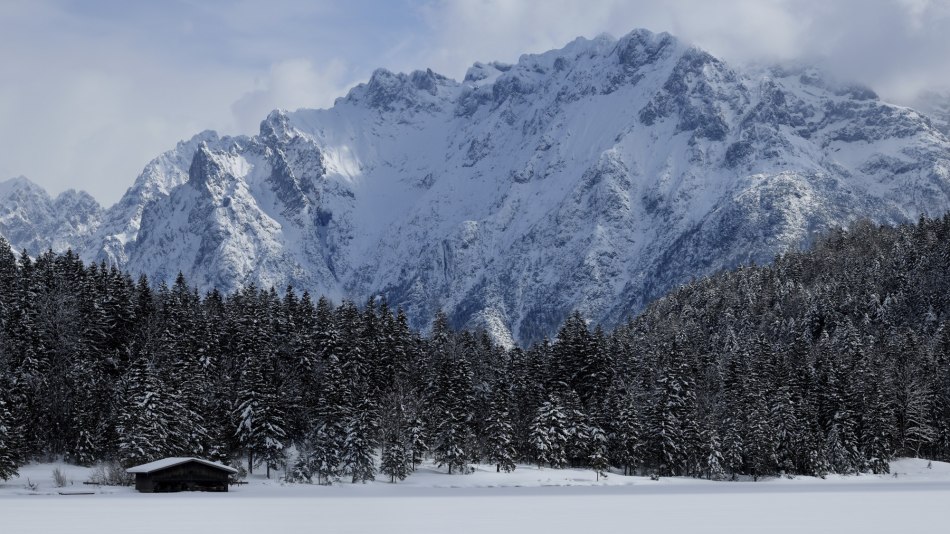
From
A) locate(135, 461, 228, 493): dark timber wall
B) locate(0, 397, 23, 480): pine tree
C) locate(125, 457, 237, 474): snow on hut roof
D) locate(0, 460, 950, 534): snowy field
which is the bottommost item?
locate(0, 460, 950, 534): snowy field

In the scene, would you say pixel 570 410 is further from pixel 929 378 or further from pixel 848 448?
pixel 929 378

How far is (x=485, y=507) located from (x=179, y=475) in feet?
99.7

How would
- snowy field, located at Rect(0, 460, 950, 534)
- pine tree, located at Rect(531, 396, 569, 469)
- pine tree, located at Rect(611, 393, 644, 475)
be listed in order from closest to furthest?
snowy field, located at Rect(0, 460, 950, 534) < pine tree, located at Rect(531, 396, 569, 469) < pine tree, located at Rect(611, 393, 644, 475)

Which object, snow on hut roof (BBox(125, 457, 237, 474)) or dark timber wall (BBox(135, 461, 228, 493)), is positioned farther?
dark timber wall (BBox(135, 461, 228, 493))

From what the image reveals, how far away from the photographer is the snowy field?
53.8 metres

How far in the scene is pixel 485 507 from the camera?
6919 centimetres

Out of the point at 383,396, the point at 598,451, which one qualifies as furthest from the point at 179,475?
the point at 598,451

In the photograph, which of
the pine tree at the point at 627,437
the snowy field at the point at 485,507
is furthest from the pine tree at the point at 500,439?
the pine tree at the point at 627,437

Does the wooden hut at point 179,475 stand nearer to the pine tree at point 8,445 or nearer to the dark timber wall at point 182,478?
the dark timber wall at point 182,478

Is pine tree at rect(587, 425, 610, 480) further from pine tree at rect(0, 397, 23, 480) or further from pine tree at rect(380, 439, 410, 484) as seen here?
pine tree at rect(0, 397, 23, 480)

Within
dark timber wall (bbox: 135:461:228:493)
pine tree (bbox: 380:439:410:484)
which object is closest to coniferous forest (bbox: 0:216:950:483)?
pine tree (bbox: 380:439:410:484)

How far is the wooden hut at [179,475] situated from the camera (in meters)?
83.4

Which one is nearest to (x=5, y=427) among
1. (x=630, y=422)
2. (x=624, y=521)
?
(x=624, y=521)

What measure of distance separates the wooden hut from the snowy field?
2.03 meters
